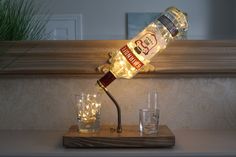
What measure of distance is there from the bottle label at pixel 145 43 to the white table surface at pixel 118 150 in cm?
23

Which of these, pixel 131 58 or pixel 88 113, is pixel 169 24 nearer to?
pixel 131 58

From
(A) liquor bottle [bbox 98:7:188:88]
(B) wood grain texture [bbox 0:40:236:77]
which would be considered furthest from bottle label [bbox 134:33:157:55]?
(B) wood grain texture [bbox 0:40:236:77]

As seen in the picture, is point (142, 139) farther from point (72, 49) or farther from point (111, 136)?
point (72, 49)

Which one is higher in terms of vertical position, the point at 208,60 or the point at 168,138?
the point at 208,60

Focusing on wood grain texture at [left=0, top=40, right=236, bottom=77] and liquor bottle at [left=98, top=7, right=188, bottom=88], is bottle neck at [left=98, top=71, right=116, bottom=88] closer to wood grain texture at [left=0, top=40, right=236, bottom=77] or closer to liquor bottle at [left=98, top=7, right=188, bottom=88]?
liquor bottle at [left=98, top=7, right=188, bottom=88]

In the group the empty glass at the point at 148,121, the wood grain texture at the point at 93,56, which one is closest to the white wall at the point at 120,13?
the wood grain texture at the point at 93,56

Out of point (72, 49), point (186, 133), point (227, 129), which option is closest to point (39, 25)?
point (72, 49)

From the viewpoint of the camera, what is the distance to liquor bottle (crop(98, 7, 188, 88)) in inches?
32.4

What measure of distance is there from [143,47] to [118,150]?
0.80 feet

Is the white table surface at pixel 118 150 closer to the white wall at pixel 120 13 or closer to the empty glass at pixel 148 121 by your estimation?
the empty glass at pixel 148 121

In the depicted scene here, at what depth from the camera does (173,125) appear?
101 centimetres

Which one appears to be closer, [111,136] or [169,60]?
[111,136]

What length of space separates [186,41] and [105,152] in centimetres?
40

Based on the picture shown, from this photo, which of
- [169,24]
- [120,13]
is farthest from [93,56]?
[169,24]
